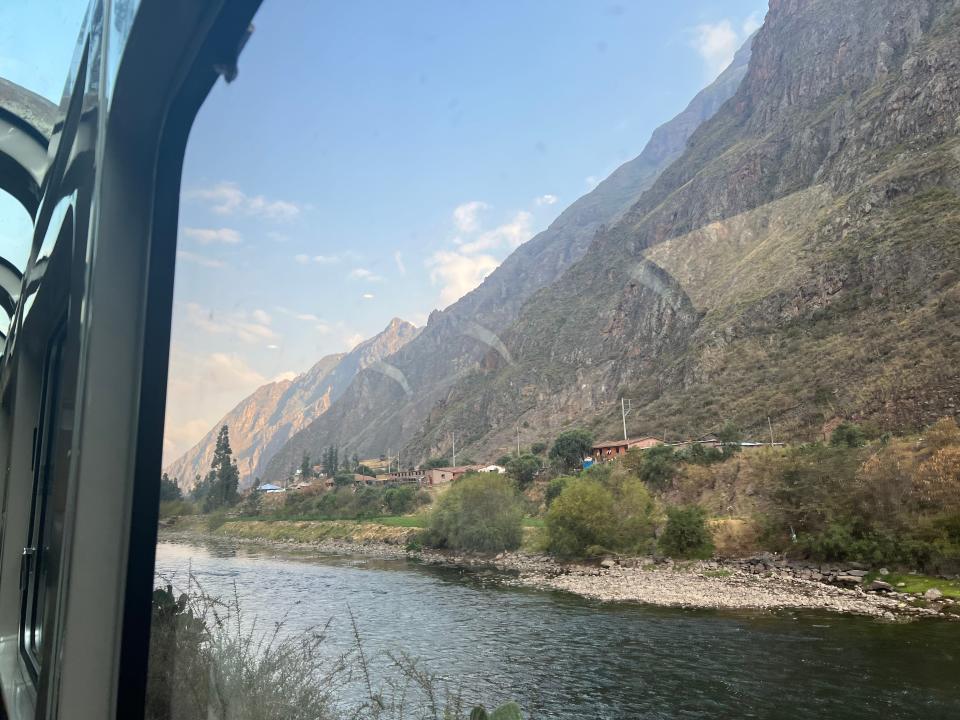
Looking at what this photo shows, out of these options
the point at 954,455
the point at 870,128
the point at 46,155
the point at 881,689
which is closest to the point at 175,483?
the point at 46,155

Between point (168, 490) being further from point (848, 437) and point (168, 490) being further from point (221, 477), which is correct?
point (848, 437)

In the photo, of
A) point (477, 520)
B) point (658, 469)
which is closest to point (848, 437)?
point (658, 469)

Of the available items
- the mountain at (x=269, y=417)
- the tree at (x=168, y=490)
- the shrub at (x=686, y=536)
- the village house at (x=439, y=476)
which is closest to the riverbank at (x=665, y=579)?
the shrub at (x=686, y=536)

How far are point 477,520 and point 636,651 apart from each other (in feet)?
29.4

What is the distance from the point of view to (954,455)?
37.3 ft

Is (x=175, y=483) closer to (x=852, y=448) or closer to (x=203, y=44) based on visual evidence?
(x=203, y=44)

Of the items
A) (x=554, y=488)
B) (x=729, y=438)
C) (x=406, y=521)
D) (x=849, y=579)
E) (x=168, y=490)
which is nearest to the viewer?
(x=168, y=490)

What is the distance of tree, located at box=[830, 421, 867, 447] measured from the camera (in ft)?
47.5

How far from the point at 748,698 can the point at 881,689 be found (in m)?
1.36

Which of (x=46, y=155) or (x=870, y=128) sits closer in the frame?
(x=46, y=155)

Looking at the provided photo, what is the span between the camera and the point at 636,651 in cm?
784

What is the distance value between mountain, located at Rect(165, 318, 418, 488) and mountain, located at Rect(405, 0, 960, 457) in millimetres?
17424

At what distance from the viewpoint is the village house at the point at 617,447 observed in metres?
22.0

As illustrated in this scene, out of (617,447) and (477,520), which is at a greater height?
(617,447)
